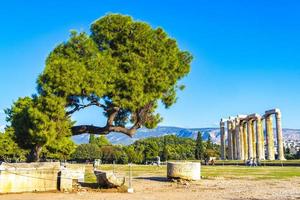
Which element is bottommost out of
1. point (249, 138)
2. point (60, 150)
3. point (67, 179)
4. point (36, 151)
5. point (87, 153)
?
point (67, 179)

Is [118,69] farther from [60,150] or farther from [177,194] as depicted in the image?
[60,150]

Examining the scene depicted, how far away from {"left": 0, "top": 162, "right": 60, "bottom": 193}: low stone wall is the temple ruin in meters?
74.1

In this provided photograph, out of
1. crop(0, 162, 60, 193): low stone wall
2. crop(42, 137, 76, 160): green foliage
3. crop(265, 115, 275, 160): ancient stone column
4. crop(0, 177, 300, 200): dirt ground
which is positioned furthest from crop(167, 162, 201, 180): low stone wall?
crop(265, 115, 275, 160): ancient stone column

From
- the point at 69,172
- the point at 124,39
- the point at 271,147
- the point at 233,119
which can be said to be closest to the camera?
the point at 69,172

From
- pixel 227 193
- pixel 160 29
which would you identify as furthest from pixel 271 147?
pixel 227 193

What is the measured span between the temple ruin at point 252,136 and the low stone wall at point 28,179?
243 feet

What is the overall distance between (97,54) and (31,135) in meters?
7.66

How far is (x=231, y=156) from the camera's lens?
110 metres

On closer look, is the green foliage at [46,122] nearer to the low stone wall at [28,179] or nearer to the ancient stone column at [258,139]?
the low stone wall at [28,179]

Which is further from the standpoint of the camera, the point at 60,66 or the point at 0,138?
the point at 0,138

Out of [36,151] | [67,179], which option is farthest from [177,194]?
[36,151]

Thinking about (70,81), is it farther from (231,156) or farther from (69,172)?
(231,156)

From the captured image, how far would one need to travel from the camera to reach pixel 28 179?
20.5 meters

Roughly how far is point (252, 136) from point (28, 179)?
86711 millimetres
